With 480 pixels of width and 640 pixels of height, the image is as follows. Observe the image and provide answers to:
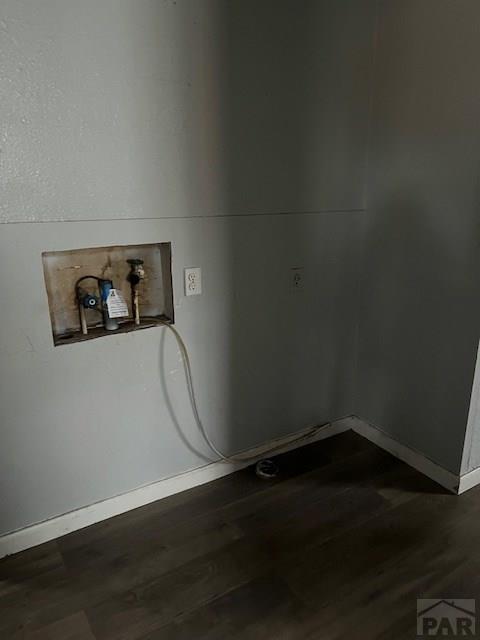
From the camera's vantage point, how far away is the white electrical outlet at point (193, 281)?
5.89ft

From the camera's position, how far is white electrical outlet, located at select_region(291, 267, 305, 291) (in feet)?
Result: 6.83

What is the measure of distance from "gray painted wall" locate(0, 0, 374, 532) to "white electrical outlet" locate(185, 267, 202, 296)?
1.3 inches

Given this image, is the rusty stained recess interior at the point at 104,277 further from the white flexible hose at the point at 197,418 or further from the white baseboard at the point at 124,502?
the white baseboard at the point at 124,502

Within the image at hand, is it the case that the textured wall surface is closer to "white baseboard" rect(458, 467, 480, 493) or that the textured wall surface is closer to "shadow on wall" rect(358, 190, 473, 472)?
"shadow on wall" rect(358, 190, 473, 472)

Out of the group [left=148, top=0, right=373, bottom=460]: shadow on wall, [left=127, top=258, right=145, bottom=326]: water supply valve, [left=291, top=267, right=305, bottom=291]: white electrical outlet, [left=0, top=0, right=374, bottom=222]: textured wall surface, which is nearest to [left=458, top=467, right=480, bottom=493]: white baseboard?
[left=148, top=0, right=373, bottom=460]: shadow on wall

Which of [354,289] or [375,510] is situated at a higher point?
[354,289]

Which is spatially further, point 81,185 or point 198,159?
point 198,159

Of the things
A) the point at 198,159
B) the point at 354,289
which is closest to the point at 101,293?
the point at 198,159

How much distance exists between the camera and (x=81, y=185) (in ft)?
4.94

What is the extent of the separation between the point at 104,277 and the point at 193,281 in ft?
1.13

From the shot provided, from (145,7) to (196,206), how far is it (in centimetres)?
66

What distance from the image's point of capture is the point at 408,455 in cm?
222

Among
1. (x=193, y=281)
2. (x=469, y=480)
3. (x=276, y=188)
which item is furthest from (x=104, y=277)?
(x=469, y=480)

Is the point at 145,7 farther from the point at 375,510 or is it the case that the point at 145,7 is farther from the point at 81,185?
the point at 375,510
